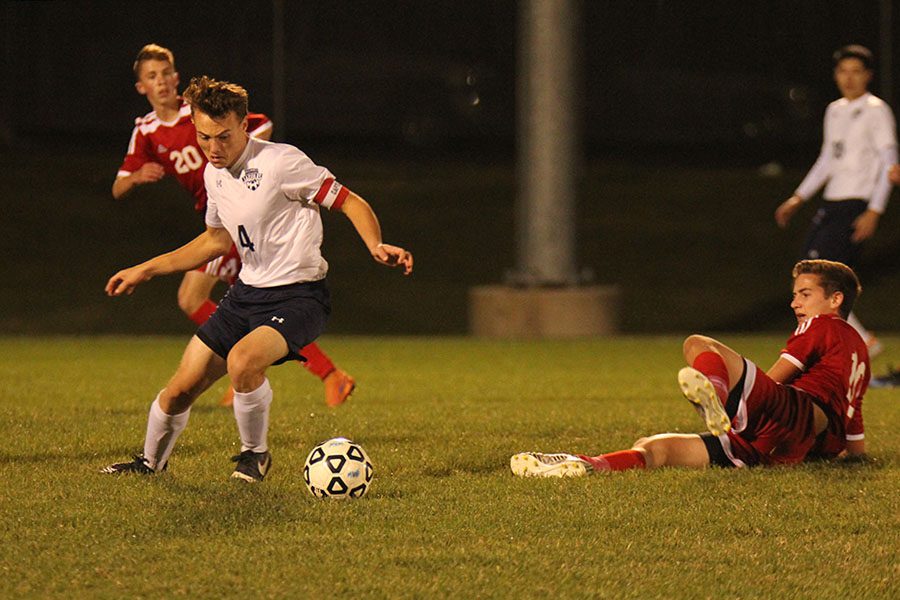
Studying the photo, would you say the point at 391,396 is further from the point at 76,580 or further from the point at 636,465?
the point at 76,580

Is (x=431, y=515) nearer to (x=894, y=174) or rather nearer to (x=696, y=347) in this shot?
(x=696, y=347)

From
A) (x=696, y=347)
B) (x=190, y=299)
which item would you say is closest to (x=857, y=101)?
(x=190, y=299)

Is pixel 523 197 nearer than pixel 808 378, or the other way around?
pixel 808 378

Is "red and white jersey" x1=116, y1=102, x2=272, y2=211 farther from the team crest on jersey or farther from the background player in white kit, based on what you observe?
the background player in white kit

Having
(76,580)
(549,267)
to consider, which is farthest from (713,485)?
(549,267)

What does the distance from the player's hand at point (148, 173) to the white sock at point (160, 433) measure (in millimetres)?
2262

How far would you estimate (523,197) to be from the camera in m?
14.8

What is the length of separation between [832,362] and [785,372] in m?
0.20

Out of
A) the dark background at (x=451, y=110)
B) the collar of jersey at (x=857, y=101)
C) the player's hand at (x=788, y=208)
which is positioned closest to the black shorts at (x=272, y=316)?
the player's hand at (x=788, y=208)

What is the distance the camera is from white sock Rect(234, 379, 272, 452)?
623 centimetres

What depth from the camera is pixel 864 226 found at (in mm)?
10125

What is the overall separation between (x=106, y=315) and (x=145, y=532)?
34.0 feet

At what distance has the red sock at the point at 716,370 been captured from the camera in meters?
5.99

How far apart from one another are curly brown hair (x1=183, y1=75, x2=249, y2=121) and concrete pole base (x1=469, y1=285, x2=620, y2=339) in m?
8.53
